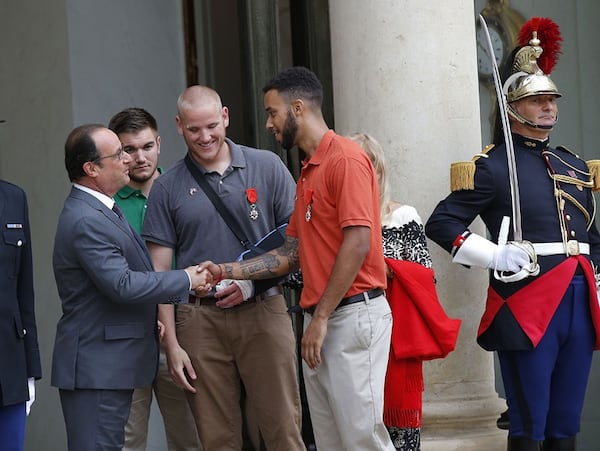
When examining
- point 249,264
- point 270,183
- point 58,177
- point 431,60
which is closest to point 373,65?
point 431,60

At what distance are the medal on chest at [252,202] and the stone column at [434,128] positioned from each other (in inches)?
36.2

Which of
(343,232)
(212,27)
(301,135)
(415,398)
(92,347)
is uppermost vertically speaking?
(212,27)

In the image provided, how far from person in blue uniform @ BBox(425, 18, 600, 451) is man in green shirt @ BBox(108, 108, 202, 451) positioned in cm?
126

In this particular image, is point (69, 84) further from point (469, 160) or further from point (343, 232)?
point (343, 232)

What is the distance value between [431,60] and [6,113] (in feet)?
8.54

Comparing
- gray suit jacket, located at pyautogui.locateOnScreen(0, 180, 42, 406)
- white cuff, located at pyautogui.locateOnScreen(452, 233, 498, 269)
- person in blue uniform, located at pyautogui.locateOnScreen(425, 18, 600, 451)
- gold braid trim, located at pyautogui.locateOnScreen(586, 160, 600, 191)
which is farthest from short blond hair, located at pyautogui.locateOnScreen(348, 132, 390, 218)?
gray suit jacket, located at pyautogui.locateOnScreen(0, 180, 42, 406)

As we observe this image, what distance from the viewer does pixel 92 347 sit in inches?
180

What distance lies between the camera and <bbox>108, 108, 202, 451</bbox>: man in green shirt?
18.3 ft

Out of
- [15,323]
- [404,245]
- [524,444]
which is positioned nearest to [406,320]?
[404,245]

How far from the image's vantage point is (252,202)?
5.22 m

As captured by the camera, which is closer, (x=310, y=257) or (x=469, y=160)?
(x=310, y=257)

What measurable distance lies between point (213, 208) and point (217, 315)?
0.43 m

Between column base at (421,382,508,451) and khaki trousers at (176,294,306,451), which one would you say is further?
column base at (421,382,508,451)

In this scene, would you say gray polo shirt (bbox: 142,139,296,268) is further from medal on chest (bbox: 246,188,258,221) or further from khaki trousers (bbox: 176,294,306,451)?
khaki trousers (bbox: 176,294,306,451)
